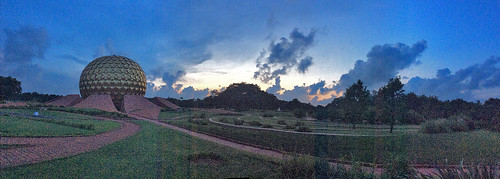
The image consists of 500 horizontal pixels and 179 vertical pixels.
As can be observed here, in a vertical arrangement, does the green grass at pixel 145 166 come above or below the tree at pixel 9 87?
below

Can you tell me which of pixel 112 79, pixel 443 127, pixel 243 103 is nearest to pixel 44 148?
pixel 443 127

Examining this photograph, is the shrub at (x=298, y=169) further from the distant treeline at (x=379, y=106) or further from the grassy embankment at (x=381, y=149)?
the distant treeline at (x=379, y=106)

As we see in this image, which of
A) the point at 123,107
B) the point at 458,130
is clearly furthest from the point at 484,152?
the point at 123,107

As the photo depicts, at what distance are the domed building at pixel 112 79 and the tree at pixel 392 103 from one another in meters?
33.0

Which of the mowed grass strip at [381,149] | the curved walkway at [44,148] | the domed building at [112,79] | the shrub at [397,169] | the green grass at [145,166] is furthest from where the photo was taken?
the domed building at [112,79]

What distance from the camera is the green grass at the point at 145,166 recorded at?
628 centimetres

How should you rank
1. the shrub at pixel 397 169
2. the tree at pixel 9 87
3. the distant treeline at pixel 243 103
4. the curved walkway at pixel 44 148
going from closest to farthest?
the shrub at pixel 397 169
the curved walkway at pixel 44 148
the tree at pixel 9 87
the distant treeline at pixel 243 103

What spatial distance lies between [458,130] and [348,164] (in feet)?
57.9

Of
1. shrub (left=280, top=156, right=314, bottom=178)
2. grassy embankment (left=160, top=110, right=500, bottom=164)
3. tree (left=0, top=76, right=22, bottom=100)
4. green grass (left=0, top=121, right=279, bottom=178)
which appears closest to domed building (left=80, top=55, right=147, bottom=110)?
tree (left=0, top=76, right=22, bottom=100)

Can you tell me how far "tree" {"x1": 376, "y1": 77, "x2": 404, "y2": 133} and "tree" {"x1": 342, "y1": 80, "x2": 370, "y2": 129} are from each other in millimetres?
1504

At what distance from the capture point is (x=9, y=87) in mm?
41062

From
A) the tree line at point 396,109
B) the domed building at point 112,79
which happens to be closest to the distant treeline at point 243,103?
the domed building at point 112,79

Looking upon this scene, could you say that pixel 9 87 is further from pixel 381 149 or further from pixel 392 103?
pixel 392 103

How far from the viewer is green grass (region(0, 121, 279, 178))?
20.6 feet
